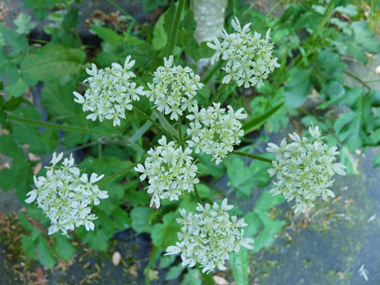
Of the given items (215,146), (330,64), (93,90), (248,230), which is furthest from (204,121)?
(330,64)

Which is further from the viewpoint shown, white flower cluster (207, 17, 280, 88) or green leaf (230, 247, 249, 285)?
green leaf (230, 247, 249, 285)

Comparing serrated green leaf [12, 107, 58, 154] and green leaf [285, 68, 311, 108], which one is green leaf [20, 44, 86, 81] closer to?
serrated green leaf [12, 107, 58, 154]

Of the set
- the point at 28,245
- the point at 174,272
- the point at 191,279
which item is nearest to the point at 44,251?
the point at 28,245

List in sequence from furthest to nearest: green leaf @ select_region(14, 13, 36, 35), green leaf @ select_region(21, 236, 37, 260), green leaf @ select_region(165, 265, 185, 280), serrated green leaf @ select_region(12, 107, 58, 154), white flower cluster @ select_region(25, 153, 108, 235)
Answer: green leaf @ select_region(165, 265, 185, 280), green leaf @ select_region(14, 13, 36, 35), green leaf @ select_region(21, 236, 37, 260), serrated green leaf @ select_region(12, 107, 58, 154), white flower cluster @ select_region(25, 153, 108, 235)

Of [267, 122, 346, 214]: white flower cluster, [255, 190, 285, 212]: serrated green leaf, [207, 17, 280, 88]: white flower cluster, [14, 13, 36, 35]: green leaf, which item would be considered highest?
[207, 17, 280, 88]: white flower cluster

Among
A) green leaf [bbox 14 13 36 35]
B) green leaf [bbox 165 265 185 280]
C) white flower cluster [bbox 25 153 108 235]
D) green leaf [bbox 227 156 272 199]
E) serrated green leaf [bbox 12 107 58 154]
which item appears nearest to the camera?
white flower cluster [bbox 25 153 108 235]

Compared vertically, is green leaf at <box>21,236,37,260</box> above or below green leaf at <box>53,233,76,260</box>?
below

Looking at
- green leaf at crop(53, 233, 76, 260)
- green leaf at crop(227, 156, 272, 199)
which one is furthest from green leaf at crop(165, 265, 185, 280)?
green leaf at crop(227, 156, 272, 199)
